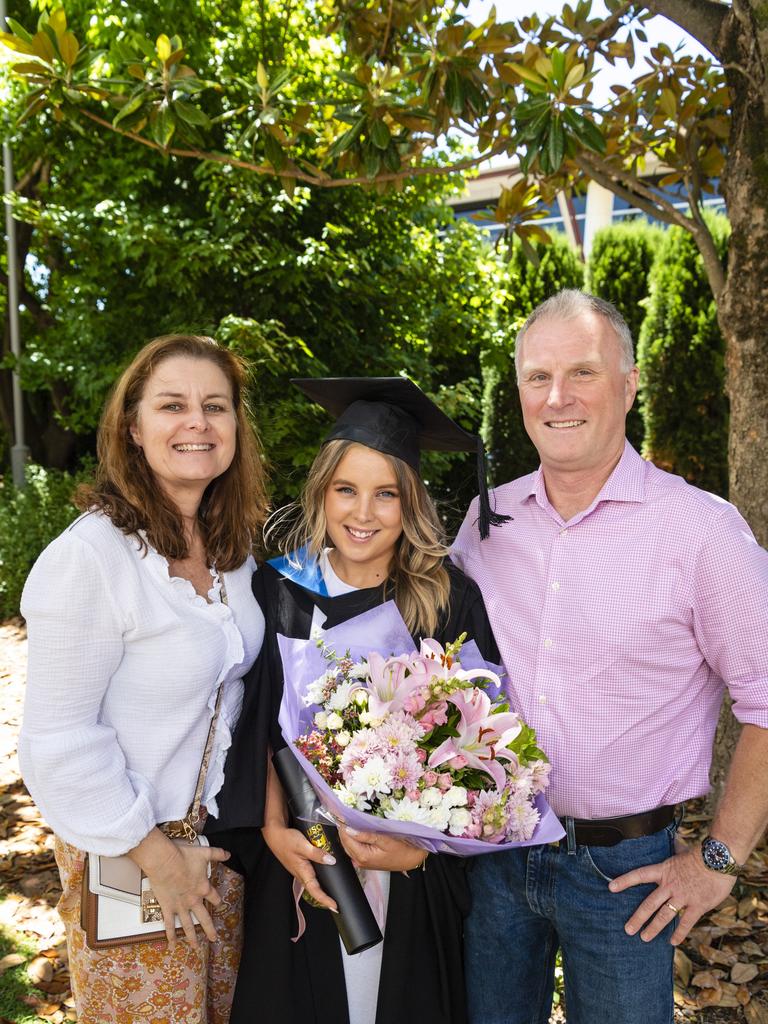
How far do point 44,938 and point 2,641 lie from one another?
4.38 metres

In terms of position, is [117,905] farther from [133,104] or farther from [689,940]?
[133,104]

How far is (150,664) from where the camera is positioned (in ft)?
6.58

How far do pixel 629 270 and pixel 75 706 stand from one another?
8.25 meters

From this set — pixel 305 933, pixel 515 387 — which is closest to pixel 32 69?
pixel 305 933

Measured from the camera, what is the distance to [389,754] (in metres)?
1.76

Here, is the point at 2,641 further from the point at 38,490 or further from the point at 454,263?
the point at 454,263

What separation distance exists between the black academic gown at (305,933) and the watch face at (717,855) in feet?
2.09

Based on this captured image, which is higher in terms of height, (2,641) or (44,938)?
(2,641)

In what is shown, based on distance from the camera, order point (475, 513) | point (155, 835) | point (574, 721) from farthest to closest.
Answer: point (475, 513) → point (574, 721) → point (155, 835)

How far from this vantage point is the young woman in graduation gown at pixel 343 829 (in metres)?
2.15

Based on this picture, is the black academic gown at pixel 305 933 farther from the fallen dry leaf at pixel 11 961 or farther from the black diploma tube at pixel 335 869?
the fallen dry leaf at pixel 11 961

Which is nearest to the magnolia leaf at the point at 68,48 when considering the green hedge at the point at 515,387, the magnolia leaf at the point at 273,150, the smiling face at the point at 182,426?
the magnolia leaf at the point at 273,150

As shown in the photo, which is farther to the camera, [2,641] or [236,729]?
[2,641]

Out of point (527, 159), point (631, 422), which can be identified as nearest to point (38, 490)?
point (631, 422)
